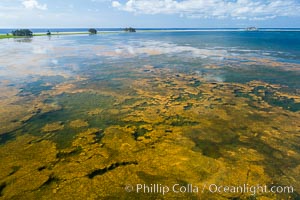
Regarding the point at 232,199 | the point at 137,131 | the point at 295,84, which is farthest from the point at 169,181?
the point at 295,84

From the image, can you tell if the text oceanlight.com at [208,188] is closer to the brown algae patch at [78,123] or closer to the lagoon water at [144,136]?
the lagoon water at [144,136]

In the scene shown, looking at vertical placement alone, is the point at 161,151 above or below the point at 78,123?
below

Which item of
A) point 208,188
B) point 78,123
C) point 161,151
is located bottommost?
point 208,188

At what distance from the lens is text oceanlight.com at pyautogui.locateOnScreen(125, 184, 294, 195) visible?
7613 millimetres

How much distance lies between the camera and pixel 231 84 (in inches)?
824

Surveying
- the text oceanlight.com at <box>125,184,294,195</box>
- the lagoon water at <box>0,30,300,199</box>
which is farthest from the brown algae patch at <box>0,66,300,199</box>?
the text oceanlight.com at <box>125,184,294,195</box>

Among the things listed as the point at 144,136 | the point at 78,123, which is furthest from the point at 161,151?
the point at 78,123

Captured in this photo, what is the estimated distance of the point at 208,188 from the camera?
7770mm

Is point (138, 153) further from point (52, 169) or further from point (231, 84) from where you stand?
point (231, 84)

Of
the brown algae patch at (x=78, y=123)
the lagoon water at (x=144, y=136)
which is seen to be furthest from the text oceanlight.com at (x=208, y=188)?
the brown algae patch at (x=78, y=123)

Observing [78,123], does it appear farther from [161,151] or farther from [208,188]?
[208,188]

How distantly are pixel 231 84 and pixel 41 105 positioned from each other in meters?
15.6

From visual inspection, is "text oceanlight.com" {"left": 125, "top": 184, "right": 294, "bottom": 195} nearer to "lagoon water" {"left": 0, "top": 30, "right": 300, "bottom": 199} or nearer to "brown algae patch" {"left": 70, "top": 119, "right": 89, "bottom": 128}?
"lagoon water" {"left": 0, "top": 30, "right": 300, "bottom": 199}

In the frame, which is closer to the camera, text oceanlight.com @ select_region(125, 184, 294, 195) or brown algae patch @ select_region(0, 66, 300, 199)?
text oceanlight.com @ select_region(125, 184, 294, 195)
